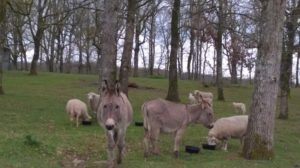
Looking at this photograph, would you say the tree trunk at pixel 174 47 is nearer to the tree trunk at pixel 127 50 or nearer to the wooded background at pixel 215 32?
the wooded background at pixel 215 32

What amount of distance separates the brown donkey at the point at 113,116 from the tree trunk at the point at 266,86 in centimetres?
401

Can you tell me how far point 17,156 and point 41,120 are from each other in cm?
797

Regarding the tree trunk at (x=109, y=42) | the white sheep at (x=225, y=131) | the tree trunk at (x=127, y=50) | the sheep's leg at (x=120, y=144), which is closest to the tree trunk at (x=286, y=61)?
the tree trunk at (x=127, y=50)

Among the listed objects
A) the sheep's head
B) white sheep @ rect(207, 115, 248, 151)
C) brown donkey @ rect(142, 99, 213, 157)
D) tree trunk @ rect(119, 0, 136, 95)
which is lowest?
the sheep's head

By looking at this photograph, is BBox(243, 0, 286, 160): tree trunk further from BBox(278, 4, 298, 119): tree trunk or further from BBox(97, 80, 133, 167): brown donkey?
BBox(278, 4, 298, 119): tree trunk

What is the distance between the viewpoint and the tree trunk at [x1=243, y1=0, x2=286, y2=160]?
14.0m

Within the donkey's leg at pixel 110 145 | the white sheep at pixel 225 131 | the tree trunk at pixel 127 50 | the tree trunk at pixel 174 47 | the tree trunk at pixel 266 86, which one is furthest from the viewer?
the tree trunk at pixel 174 47

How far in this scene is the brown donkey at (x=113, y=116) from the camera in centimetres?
1111

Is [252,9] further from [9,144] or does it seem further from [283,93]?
[9,144]

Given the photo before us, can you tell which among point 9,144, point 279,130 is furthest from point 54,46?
point 9,144

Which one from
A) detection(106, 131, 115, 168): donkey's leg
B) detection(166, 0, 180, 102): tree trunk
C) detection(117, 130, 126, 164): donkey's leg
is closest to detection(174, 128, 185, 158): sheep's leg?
detection(117, 130, 126, 164): donkey's leg

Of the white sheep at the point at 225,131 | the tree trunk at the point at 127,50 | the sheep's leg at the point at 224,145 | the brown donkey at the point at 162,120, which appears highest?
the tree trunk at the point at 127,50

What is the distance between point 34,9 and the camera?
56.5m

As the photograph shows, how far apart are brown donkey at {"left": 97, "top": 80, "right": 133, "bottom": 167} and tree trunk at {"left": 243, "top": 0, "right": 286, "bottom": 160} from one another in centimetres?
401
